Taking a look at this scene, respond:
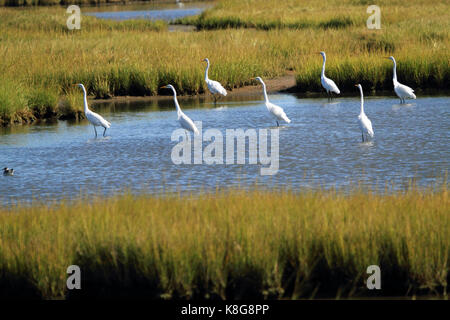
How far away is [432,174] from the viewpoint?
36.1ft

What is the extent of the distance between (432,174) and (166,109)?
1009cm

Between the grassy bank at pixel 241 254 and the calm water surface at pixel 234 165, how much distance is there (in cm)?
155

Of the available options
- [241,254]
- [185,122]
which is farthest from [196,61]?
[241,254]

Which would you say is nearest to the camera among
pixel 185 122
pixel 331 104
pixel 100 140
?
pixel 185 122

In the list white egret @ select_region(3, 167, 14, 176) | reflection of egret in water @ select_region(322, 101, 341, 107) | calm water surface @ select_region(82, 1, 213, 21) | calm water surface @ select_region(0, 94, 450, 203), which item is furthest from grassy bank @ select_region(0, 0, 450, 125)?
calm water surface @ select_region(82, 1, 213, 21)

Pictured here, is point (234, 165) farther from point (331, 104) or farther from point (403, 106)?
point (331, 104)

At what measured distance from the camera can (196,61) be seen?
75.2 feet

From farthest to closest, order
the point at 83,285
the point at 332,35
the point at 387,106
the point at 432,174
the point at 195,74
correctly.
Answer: the point at 332,35
the point at 195,74
the point at 387,106
the point at 432,174
the point at 83,285

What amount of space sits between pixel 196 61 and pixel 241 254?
1689 centimetres

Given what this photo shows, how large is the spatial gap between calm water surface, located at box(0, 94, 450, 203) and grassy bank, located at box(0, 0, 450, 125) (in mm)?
1295

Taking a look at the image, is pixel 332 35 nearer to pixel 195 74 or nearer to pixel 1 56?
pixel 195 74

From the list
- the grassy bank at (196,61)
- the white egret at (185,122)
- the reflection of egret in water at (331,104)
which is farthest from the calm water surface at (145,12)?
the white egret at (185,122)

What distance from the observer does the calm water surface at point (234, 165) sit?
1107cm

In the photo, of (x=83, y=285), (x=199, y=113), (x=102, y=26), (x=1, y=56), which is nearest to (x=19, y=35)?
(x=102, y=26)
